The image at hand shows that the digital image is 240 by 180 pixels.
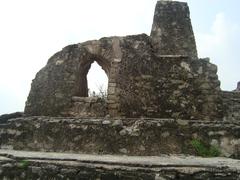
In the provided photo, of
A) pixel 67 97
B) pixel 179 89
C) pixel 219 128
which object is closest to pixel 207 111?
pixel 179 89

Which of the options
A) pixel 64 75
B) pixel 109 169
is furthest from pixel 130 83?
pixel 109 169

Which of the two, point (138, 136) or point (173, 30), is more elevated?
point (173, 30)

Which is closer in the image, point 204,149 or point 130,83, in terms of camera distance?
point 204,149

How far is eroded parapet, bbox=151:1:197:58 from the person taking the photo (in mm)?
10758

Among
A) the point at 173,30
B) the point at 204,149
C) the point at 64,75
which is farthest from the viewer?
the point at 173,30

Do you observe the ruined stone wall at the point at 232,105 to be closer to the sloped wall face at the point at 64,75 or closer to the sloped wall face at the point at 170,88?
the sloped wall face at the point at 170,88

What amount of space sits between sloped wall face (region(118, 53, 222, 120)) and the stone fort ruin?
21mm

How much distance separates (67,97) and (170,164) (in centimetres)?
477

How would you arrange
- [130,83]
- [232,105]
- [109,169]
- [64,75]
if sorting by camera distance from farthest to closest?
[232,105]
[64,75]
[130,83]
[109,169]

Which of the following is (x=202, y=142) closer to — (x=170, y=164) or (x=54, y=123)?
(x=170, y=164)

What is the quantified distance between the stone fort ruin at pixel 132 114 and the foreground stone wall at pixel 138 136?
0.01 meters

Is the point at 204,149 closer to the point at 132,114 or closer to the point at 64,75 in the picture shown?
the point at 132,114

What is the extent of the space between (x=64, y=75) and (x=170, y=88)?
2.44 metres

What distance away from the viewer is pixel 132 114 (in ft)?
24.2
